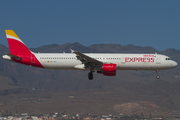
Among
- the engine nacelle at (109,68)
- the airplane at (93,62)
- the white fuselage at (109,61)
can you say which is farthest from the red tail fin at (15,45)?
the engine nacelle at (109,68)

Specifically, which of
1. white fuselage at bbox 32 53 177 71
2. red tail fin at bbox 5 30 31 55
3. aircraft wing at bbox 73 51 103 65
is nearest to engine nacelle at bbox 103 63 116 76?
aircraft wing at bbox 73 51 103 65

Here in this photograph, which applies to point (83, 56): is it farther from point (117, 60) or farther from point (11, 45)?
point (11, 45)

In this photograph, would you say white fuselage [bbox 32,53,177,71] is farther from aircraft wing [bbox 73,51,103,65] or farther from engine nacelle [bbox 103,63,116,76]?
engine nacelle [bbox 103,63,116,76]

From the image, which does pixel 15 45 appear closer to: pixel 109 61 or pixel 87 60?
pixel 87 60

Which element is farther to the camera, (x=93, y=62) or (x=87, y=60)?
(x=93, y=62)

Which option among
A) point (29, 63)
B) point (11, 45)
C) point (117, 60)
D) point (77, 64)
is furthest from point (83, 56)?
point (11, 45)

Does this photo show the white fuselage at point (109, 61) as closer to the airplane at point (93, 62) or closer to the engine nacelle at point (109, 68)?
the airplane at point (93, 62)

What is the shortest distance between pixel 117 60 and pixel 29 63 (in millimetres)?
18515

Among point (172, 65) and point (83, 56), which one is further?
point (172, 65)

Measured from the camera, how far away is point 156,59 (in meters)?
67.7

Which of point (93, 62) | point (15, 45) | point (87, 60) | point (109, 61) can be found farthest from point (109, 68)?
point (15, 45)

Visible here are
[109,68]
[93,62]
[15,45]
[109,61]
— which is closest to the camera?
[109,68]

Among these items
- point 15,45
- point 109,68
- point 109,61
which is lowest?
point 109,68

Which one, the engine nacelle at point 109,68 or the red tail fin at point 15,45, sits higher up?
the red tail fin at point 15,45
